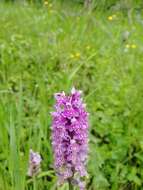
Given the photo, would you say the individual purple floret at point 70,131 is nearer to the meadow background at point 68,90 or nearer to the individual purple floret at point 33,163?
the meadow background at point 68,90

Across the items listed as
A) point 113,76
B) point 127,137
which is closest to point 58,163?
point 127,137

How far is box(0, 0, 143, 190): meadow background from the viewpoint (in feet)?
6.92

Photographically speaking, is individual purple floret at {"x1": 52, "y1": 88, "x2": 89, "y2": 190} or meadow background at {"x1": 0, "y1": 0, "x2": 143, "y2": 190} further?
meadow background at {"x1": 0, "y1": 0, "x2": 143, "y2": 190}

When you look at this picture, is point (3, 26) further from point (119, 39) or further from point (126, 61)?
point (126, 61)

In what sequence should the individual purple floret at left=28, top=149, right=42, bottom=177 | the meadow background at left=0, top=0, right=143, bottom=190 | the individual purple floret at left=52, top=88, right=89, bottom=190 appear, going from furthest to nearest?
the meadow background at left=0, top=0, right=143, bottom=190, the individual purple floret at left=28, top=149, right=42, bottom=177, the individual purple floret at left=52, top=88, right=89, bottom=190

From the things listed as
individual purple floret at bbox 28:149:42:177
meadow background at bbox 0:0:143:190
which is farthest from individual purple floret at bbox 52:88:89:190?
individual purple floret at bbox 28:149:42:177

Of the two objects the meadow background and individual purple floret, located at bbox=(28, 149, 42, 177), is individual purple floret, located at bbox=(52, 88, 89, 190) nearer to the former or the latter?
Result: the meadow background

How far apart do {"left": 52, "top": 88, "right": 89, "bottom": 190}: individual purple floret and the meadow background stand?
15 cm

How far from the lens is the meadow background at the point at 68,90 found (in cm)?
211

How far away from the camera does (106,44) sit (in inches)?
159

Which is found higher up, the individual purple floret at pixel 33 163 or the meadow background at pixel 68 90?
the meadow background at pixel 68 90

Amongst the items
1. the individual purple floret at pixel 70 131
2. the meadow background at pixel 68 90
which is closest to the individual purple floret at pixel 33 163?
the meadow background at pixel 68 90

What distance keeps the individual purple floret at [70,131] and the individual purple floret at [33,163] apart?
294mm

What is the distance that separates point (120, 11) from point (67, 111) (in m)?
4.84
